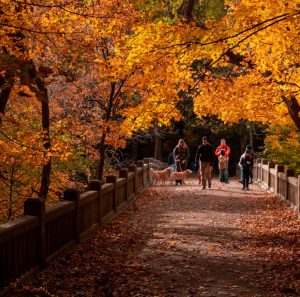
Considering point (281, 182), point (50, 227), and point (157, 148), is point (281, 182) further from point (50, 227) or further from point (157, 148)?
point (157, 148)


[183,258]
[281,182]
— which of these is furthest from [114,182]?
[281,182]

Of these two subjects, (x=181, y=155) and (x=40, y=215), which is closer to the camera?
(x=40, y=215)

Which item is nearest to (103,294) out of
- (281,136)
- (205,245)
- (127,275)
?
(127,275)

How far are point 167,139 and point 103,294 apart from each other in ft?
117

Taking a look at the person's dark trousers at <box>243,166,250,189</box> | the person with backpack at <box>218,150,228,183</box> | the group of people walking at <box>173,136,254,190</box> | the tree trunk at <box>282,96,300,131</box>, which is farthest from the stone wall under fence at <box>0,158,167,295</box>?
the person with backpack at <box>218,150,228,183</box>

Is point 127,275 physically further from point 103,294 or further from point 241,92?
point 241,92

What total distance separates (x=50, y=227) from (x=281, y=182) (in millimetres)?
12268

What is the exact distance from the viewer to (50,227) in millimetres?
8773

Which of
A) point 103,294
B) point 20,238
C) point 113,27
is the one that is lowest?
point 103,294

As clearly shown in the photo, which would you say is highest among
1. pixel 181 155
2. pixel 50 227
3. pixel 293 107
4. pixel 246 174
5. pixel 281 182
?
pixel 293 107

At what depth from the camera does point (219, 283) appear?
7.92 meters

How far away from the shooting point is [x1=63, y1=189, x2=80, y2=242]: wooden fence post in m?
10.2

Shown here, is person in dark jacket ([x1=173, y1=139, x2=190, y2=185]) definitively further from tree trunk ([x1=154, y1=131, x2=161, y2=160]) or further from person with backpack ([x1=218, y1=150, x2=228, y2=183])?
tree trunk ([x1=154, y1=131, x2=161, y2=160])

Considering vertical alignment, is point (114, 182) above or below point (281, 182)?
above
